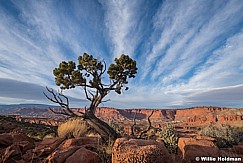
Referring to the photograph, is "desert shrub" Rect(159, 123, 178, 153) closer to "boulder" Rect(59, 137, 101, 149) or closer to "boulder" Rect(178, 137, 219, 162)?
"boulder" Rect(178, 137, 219, 162)

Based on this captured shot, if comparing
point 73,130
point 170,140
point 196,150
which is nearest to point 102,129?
point 73,130

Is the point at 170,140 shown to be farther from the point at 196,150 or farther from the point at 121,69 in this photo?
the point at 121,69

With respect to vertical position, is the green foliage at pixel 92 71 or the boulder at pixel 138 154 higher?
the green foliage at pixel 92 71

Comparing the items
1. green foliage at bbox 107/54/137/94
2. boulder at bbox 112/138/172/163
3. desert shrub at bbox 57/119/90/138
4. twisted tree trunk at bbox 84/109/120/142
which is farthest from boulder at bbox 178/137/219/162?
green foliage at bbox 107/54/137/94

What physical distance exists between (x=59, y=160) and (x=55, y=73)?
425 inches

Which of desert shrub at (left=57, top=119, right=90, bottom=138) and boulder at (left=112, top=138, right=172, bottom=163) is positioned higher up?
boulder at (left=112, top=138, right=172, bottom=163)

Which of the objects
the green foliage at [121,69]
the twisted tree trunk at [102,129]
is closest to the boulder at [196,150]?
the twisted tree trunk at [102,129]

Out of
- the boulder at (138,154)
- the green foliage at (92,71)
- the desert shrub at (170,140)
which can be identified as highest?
the green foliage at (92,71)

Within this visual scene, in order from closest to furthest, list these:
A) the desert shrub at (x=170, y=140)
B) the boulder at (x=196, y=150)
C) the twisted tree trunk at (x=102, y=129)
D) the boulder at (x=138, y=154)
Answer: the boulder at (x=138, y=154) < the boulder at (x=196, y=150) < the desert shrub at (x=170, y=140) < the twisted tree trunk at (x=102, y=129)

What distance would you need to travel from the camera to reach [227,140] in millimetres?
10320

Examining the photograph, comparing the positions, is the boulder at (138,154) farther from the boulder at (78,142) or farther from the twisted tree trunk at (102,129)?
the twisted tree trunk at (102,129)

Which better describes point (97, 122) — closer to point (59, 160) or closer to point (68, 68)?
point (59, 160)

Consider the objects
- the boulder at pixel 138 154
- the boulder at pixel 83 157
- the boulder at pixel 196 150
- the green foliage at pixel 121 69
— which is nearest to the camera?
the boulder at pixel 138 154

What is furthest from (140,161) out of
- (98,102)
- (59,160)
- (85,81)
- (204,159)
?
(85,81)
